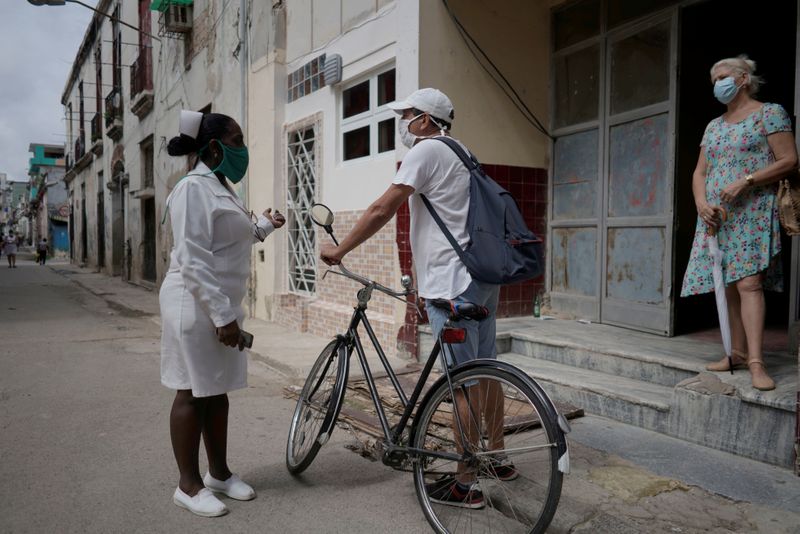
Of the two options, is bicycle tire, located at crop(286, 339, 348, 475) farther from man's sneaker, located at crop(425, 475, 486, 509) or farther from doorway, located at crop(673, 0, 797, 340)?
doorway, located at crop(673, 0, 797, 340)

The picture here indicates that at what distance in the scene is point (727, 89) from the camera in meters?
3.48

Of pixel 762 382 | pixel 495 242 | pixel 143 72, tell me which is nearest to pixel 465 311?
pixel 495 242

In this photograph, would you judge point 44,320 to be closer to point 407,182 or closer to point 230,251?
point 230,251

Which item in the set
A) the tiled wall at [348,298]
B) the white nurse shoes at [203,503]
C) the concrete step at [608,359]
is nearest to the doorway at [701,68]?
the concrete step at [608,359]

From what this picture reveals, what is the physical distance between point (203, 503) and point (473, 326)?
149 centimetres

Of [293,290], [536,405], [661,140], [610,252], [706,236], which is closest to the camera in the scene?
[536,405]

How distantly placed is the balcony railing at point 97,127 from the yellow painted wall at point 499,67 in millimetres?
21417

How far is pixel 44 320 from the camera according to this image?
29.9 feet

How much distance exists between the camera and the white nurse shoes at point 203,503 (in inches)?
109

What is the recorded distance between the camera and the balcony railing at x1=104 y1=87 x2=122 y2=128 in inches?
776

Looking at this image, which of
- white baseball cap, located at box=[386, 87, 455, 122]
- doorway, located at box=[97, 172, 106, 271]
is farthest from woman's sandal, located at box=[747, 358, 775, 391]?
doorway, located at box=[97, 172, 106, 271]

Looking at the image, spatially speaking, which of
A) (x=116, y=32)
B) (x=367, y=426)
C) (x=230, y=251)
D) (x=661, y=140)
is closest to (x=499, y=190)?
(x=230, y=251)

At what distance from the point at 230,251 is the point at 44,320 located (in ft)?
25.6

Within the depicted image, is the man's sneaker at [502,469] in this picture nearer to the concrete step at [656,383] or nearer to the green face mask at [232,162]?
the concrete step at [656,383]
